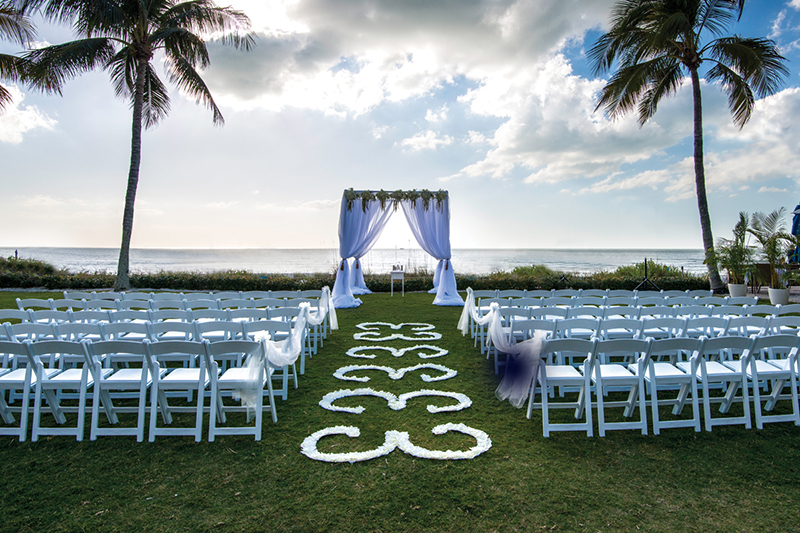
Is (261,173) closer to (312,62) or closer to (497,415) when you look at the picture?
(312,62)

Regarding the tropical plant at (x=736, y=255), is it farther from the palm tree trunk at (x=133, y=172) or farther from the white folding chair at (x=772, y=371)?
the palm tree trunk at (x=133, y=172)

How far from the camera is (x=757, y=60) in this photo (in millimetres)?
10180

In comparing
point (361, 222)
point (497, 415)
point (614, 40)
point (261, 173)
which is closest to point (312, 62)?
point (361, 222)

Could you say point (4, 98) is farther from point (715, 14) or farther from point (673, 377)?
point (715, 14)

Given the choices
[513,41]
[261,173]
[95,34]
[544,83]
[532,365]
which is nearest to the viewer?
[532,365]

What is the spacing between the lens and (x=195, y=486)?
7.59 ft

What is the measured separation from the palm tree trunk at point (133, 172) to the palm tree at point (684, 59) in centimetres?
1315

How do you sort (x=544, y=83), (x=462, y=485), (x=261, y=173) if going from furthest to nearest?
(x=261, y=173)
(x=544, y=83)
(x=462, y=485)

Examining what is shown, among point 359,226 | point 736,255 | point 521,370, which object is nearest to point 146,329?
point 521,370

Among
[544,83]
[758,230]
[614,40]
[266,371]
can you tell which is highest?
[614,40]

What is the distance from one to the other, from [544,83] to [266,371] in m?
10.6

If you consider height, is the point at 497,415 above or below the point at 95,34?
below

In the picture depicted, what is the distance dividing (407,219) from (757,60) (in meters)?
10.1

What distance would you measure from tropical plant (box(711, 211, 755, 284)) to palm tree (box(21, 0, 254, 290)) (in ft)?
48.3
